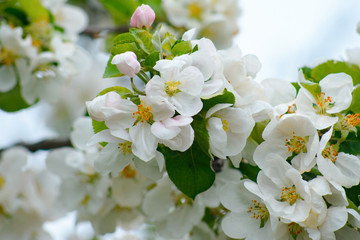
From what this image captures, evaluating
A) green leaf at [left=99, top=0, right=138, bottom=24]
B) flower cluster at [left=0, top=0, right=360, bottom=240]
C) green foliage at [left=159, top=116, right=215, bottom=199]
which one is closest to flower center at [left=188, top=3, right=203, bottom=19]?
green leaf at [left=99, top=0, right=138, bottom=24]

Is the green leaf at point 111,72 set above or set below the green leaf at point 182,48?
below

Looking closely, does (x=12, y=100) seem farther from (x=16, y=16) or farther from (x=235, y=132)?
(x=235, y=132)

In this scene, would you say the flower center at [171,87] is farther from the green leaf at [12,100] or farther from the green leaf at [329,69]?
the green leaf at [12,100]

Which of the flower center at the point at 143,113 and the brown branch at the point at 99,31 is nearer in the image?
A: the flower center at the point at 143,113

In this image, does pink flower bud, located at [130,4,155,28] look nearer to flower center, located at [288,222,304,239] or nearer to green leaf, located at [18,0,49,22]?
flower center, located at [288,222,304,239]

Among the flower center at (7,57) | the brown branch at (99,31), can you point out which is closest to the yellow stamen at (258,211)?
the flower center at (7,57)

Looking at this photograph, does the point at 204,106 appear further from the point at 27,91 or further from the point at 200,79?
the point at 27,91
